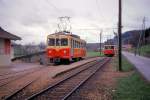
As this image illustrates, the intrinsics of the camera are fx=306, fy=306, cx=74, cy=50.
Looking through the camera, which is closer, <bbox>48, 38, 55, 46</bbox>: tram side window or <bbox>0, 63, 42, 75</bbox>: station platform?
<bbox>0, 63, 42, 75</bbox>: station platform

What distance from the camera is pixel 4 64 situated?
95.0ft

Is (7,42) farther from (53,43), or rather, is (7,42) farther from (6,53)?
(53,43)

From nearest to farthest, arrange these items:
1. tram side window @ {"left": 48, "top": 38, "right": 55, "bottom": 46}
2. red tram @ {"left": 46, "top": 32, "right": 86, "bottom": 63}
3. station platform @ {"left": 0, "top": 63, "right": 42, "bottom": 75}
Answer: station platform @ {"left": 0, "top": 63, "right": 42, "bottom": 75} < red tram @ {"left": 46, "top": 32, "right": 86, "bottom": 63} < tram side window @ {"left": 48, "top": 38, "right": 55, "bottom": 46}

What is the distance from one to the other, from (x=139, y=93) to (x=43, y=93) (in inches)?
144

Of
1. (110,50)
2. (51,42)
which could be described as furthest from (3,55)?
(110,50)

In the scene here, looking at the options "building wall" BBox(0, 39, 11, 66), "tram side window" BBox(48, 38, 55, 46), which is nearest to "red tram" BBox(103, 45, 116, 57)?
"tram side window" BBox(48, 38, 55, 46)

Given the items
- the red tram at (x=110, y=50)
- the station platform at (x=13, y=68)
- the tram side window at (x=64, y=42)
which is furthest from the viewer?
the red tram at (x=110, y=50)

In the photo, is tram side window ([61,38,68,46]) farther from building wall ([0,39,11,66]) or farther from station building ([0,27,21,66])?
building wall ([0,39,11,66])

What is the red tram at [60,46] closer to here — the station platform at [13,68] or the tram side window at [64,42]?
the tram side window at [64,42]

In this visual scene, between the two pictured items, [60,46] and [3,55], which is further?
[60,46]

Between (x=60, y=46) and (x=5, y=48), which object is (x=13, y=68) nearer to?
(x=5, y=48)

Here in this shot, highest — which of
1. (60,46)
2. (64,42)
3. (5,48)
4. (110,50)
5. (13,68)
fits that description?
(64,42)

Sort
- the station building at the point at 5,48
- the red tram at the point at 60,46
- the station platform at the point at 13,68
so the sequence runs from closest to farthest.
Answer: the station platform at the point at 13,68, the station building at the point at 5,48, the red tram at the point at 60,46

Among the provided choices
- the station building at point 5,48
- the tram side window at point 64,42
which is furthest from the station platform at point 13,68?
the tram side window at point 64,42
